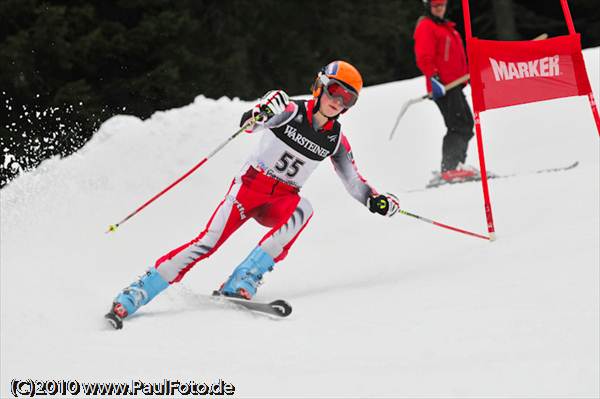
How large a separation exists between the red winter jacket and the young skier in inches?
125

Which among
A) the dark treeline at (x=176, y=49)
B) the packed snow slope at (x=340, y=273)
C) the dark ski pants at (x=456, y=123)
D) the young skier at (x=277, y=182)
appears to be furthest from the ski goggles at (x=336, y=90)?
the dark treeline at (x=176, y=49)

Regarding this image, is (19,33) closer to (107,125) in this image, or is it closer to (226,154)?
(107,125)

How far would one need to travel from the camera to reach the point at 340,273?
654 cm

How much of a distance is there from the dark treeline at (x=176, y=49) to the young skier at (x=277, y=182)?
617 cm

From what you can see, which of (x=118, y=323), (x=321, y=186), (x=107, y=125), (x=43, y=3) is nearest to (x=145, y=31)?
(x=43, y=3)

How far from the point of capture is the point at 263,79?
2241 cm

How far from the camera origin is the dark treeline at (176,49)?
52.4 ft

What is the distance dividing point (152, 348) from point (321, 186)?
5829mm

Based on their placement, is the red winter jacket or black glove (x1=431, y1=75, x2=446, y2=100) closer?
black glove (x1=431, y1=75, x2=446, y2=100)

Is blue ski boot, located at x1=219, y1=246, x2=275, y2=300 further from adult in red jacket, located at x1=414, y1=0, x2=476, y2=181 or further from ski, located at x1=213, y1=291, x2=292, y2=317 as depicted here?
adult in red jacket, located at x1=414, y1=0, x2=476, y2=181

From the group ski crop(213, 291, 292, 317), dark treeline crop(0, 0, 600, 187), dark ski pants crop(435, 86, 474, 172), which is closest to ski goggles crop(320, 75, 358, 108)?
ski crop(213, 291, 292, 317)

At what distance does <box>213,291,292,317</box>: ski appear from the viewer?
504cm

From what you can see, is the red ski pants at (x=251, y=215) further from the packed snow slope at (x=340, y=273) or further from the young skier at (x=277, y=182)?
the packed snow slope at (x=340, y=273)

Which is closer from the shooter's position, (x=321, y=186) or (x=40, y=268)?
(x=40, y=268)
